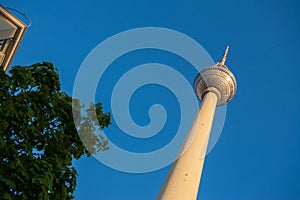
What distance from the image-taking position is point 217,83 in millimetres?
43500

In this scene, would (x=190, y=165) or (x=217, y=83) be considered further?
(x=217, y=83)

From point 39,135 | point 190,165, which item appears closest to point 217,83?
point 190,165

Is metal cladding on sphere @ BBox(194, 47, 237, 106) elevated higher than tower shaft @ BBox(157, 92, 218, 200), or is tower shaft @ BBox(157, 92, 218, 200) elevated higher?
metal cladding on sphere @ BBox(194, 47, 237, 106)

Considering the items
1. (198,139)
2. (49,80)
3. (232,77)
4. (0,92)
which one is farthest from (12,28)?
(232,77)

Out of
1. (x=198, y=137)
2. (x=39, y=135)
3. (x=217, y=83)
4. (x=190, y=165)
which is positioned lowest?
(x=39, y=135)

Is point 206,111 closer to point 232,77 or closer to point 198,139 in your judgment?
point 198,139

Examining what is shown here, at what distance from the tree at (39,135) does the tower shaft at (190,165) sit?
11460 mm

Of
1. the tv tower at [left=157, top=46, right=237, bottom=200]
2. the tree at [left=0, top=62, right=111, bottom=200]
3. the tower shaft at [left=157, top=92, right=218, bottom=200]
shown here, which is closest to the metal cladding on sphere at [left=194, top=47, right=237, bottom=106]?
the tv tower at [left=157, top=46, right=237, bottom=200]

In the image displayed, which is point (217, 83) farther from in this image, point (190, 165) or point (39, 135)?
point (39, 135)

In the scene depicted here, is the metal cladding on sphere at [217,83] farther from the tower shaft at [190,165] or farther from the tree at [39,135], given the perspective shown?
the tree at [39,135]

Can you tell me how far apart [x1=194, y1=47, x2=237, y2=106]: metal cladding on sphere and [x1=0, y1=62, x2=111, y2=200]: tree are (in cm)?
3025

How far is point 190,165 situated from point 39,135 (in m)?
16.6

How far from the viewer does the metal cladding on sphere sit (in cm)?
4328

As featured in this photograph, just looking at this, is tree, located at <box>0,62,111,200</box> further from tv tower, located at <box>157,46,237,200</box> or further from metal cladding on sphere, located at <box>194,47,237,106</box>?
metal cladding on sphere, located at <box>194,47,237,106</box>
